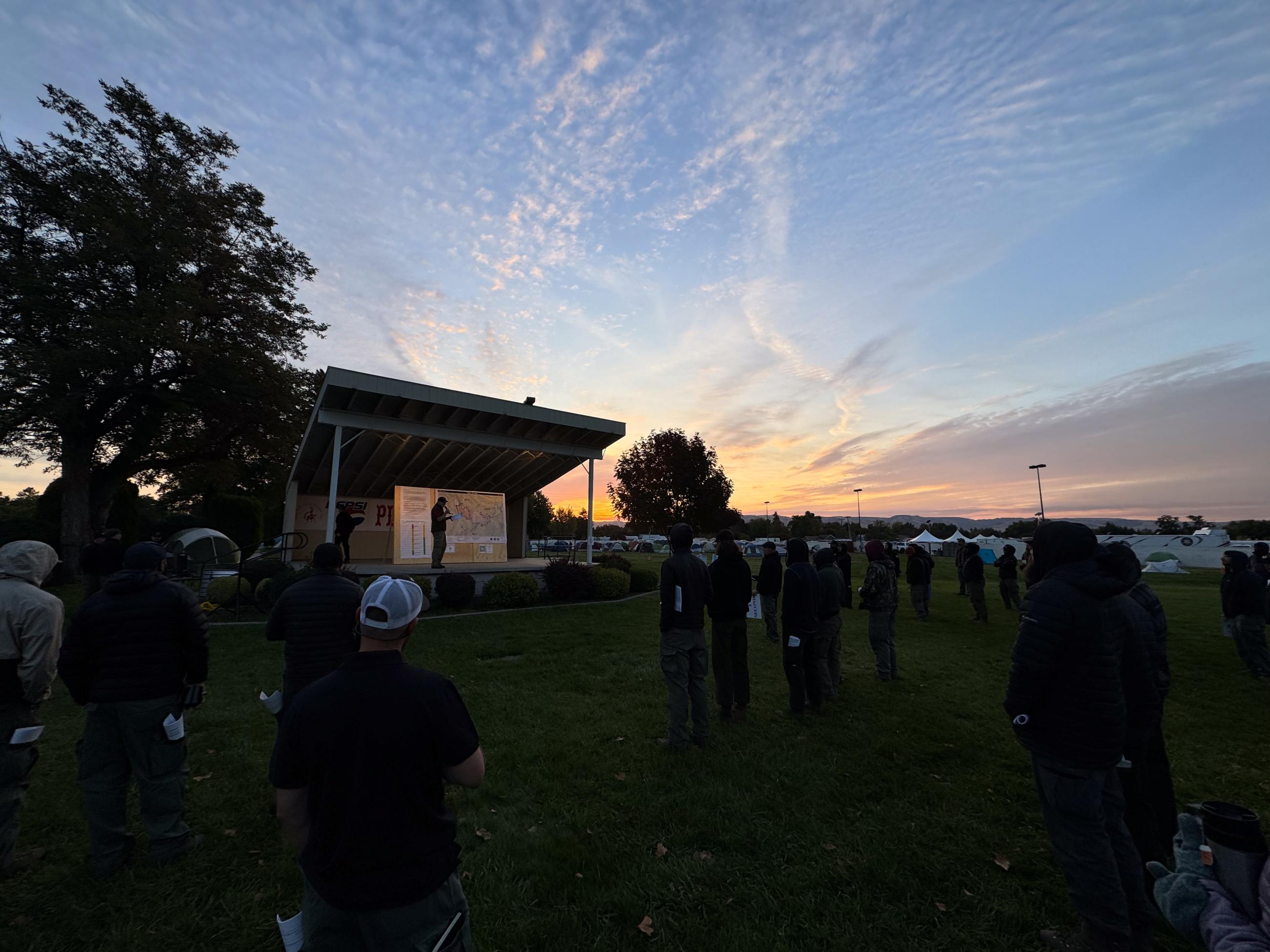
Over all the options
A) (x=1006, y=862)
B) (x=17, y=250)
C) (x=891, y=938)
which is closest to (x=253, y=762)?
(x=891, y=938)

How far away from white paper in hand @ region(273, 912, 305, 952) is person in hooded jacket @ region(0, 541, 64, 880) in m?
3.03

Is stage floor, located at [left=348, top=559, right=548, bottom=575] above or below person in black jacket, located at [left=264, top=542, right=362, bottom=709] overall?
below

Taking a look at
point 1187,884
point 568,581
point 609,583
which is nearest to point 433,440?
point 568,581

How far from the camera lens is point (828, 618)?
700 cm

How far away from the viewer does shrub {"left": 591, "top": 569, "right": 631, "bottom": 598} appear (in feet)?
55.0

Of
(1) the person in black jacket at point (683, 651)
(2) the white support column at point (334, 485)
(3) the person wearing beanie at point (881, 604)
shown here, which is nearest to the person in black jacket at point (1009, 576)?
(3) the person wearing beanie at point (881, 604)

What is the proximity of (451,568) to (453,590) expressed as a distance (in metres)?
2.74

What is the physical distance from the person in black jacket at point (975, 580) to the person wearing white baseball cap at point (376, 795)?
1517cm

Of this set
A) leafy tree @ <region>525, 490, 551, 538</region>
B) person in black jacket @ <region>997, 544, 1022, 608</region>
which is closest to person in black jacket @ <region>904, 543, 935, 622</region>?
person in black jacket @ <region>997, 544, 1022, 608</region>

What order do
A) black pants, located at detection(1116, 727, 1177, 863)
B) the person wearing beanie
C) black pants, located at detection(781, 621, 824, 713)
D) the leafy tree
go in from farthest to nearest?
the leafy tree → the person wearing beanie → black pants, located at detection(781, 621, 824, 713) → black pants, located at detection(1116, 727, 1177, 863)

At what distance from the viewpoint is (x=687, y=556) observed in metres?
5.65

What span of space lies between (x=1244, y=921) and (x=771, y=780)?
358 centimetres

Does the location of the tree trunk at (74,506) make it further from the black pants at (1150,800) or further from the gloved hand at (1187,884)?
the black pants at (1150,800)

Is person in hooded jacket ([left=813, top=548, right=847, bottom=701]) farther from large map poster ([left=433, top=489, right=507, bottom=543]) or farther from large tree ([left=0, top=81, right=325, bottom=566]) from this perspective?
large tree ([left=0, top=81, right=325, bottom=566])
